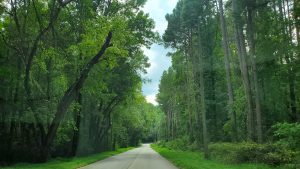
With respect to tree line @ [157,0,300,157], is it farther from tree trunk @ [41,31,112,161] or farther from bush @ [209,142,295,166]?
tree trunk @ [41,31,112,161]

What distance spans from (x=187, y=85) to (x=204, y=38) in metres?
12.0

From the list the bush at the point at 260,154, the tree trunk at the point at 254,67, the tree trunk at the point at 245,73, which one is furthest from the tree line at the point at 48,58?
the bush at the point at 260,154

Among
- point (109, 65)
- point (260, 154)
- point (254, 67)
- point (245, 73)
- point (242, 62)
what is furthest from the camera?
point (109, 65)

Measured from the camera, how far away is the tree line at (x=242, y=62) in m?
21.8

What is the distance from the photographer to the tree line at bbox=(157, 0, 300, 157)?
2177 cm

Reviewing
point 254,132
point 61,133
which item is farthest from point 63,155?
point 254,132

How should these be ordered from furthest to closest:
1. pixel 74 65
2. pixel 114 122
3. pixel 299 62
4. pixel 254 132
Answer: pixel 114 122
pixel 74 65
pixel 254 132
pixel 299 62

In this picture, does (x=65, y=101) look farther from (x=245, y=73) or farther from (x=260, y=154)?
(x=260, y=154)

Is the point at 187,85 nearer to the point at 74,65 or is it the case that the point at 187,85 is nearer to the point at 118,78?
the point at 118,78

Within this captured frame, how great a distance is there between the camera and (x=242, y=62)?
2272 cm

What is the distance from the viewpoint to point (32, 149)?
2472 centimetres

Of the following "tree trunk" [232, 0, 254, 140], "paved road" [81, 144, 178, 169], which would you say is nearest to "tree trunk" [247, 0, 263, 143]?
"tree trunk" [232, 0, 254, 140]

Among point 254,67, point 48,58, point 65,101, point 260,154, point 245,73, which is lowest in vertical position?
point 260,154

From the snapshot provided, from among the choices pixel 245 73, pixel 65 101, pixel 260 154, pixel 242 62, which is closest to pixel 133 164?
pixel 65 101
